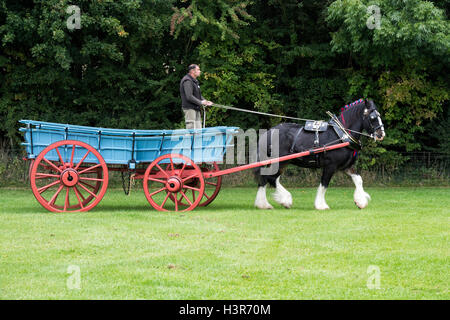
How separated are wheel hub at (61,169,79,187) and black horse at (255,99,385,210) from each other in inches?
133

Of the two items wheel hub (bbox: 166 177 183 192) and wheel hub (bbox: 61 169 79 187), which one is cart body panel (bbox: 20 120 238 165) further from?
wheel hub (bbox: 166 177 183 192)

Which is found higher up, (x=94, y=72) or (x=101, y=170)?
(x=94, y=72)

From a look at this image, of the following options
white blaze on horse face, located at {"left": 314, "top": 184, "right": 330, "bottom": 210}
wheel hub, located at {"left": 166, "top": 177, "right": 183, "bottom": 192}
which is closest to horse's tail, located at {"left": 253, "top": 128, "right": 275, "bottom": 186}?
white blaze on horse face, located at {"left": 314, "top": 184, "right": 330, "bottom": 210}

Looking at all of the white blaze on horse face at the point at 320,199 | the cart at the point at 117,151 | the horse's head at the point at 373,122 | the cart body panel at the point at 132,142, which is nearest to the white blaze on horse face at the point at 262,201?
the white blaze on horse face at the point at 320,199

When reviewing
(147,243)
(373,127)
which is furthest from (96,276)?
(373,127)

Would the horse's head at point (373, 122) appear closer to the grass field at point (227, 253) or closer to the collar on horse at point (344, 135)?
the collar on horse at point (344, 135)

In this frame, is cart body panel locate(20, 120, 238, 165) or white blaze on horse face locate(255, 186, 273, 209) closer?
cart body panel locate(20, 120, 238, 165)

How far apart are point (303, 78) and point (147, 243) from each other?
45.6 feet

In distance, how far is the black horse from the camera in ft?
38.7

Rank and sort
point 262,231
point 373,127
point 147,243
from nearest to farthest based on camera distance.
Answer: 1. point 147,243
2. point 262,231
3. point 373,127

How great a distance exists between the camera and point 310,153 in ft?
38.7

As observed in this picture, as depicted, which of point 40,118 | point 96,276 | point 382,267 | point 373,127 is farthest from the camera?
point 40,118

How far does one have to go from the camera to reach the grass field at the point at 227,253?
5.95 metres
